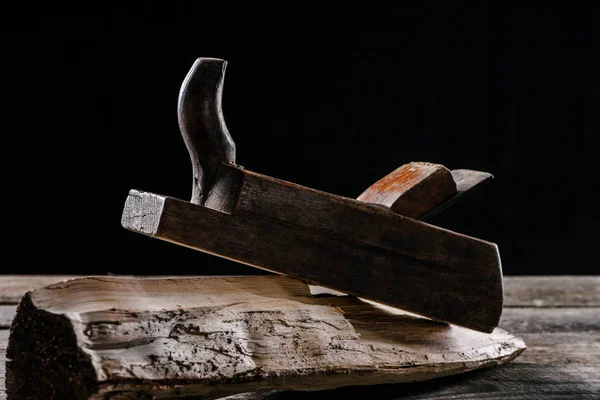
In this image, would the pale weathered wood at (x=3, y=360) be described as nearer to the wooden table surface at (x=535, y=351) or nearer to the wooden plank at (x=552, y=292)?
the wooden table surface at (x=535, y=351)

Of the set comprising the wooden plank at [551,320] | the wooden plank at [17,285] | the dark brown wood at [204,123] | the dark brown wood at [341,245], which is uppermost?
the dark brown wood at [204,123]

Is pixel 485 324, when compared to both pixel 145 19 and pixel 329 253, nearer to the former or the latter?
pixel 329 253

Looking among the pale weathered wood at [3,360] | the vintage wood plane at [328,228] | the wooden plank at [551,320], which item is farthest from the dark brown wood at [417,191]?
the pale weathered wood at [3,360]

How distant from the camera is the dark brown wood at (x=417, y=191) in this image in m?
1.55

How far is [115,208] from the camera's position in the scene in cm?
322

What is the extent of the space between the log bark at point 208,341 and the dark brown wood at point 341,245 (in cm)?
7

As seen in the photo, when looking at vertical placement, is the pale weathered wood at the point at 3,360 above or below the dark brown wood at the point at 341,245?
below

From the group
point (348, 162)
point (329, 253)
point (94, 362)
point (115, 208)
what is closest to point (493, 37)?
point (348, 162)

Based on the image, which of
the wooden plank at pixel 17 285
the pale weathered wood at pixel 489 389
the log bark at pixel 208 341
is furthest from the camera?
the wooden plank at pixel 17 285

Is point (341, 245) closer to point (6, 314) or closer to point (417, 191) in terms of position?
point (417, 191)

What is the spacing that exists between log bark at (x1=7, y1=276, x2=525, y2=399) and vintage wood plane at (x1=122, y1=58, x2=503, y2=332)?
0.23ft

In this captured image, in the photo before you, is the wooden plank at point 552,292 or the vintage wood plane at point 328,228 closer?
the vintage wood plane at point 328,228

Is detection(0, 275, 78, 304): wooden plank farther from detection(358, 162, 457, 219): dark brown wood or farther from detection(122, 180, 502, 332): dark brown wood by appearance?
detection(358, 162, 457, 219): dark brown wood

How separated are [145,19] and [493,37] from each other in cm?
142
